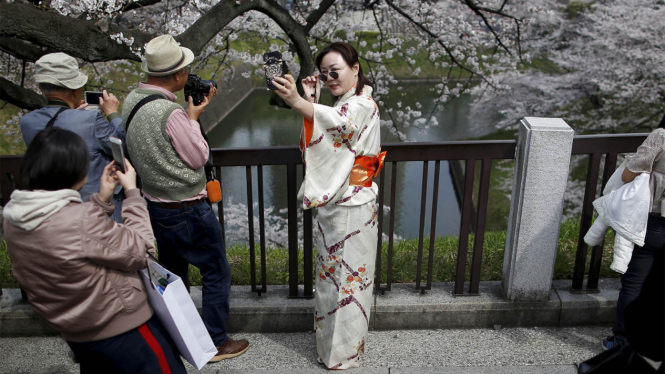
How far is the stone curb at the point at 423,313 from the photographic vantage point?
Result: 3.21m

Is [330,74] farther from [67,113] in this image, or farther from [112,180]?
[67,113]

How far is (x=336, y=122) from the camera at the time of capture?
241 cm

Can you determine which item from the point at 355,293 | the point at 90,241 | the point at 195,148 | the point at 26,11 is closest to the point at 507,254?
the point at 355,293

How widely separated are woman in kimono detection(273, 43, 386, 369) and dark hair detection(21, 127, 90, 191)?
2.87 ft

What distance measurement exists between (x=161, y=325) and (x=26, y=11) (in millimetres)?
3266

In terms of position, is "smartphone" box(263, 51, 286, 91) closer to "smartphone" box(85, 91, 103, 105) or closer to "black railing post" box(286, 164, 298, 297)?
"black railing post" box(286, 164, 298, 297)

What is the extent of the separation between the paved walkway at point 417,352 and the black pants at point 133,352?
3.12ft

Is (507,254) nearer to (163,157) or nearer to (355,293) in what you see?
(355,293)

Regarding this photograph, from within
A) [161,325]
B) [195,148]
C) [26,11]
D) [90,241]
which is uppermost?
[26,11]

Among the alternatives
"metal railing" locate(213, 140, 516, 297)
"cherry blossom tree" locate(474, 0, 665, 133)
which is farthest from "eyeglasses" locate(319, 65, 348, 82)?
"cherry blossom tree" locate(474, 0, 665, 133)

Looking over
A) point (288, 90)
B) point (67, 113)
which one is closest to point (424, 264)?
point (288, 90)

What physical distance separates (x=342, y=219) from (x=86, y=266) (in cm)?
127

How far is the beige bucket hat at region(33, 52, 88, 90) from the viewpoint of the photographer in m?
2.46

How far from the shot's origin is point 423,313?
3236 mm
